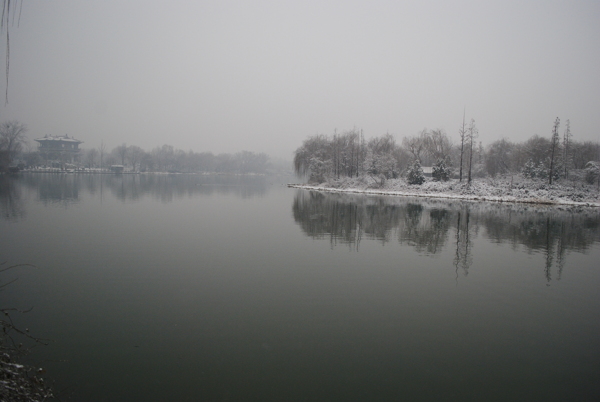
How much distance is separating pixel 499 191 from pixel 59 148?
144 m

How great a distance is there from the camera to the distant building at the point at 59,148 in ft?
380

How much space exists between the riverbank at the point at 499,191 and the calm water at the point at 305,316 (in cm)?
2516

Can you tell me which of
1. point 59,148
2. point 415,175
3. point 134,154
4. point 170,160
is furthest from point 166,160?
point 415,175

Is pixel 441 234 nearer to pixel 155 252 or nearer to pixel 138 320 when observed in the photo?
pixel 155 252

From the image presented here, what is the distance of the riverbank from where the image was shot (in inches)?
1421

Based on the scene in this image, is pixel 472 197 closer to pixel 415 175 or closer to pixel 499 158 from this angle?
pixel 415 175

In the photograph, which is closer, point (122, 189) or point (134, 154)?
point (122, 189)

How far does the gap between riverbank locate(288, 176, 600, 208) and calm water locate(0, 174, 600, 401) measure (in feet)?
82.6

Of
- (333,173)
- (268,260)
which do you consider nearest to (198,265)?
(268,260)

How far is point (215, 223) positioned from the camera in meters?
19.2

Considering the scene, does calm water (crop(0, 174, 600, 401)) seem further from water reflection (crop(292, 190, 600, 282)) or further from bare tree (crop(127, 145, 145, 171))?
bare tree (crop(127, 145, 145, 171))

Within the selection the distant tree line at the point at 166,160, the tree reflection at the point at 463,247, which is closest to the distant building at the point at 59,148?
the distant tree line at the point at 166,160

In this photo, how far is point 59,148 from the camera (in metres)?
128

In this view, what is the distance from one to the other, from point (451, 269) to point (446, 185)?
38.6 meters
